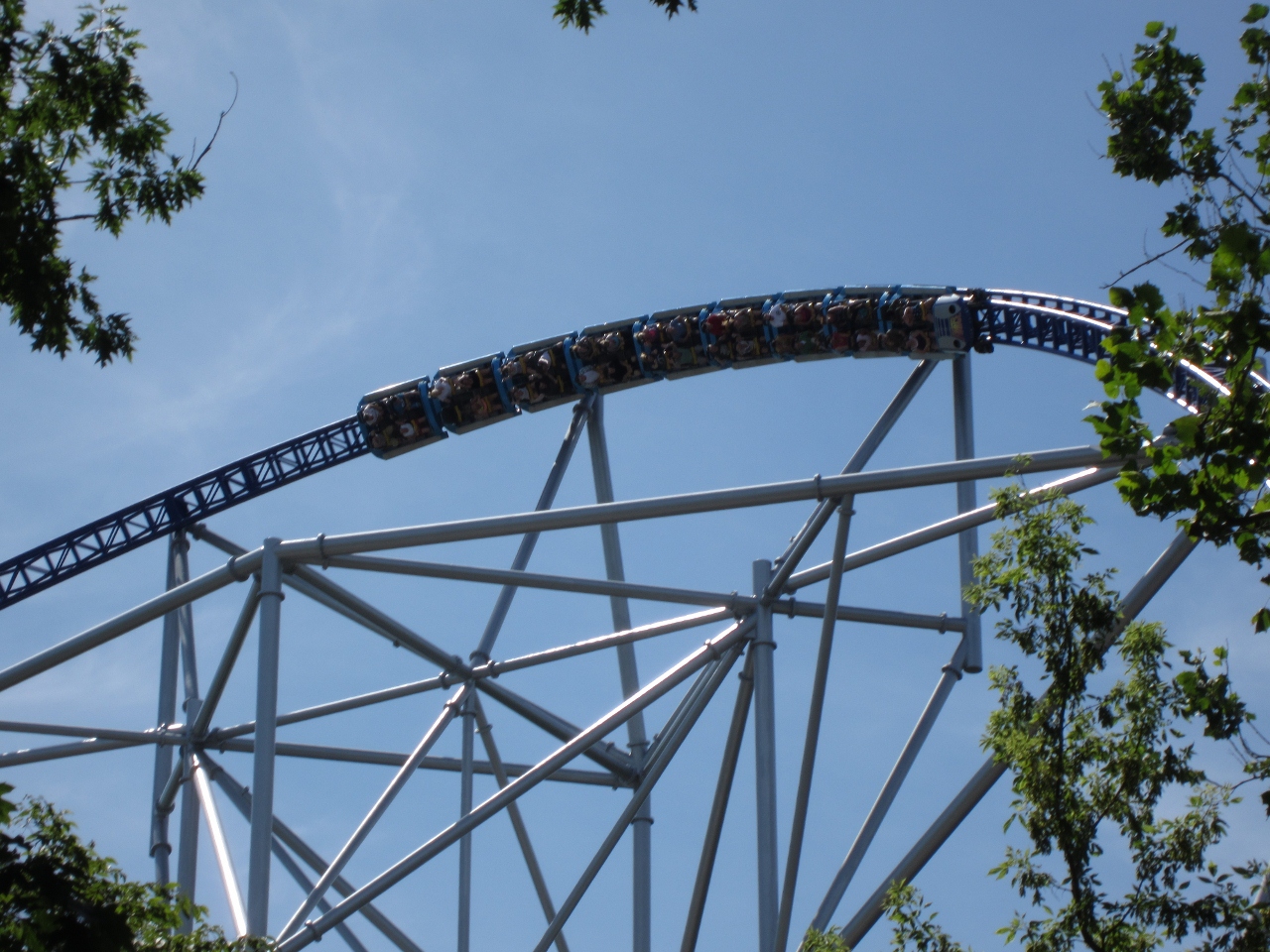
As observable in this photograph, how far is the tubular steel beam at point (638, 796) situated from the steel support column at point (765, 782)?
78cm

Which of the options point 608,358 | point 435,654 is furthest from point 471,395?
point 435,654

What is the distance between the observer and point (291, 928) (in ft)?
38.0

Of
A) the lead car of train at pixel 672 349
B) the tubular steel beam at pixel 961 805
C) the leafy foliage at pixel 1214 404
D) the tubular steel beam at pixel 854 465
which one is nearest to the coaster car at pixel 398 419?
the lead car of train at pixel 672 349

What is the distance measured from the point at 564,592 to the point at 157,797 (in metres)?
6.03

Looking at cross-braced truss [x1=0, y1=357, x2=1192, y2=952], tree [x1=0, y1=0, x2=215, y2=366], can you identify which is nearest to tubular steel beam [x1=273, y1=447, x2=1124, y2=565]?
cross-braced truss [x1=0, y1=357, x2=1192, y2=952]

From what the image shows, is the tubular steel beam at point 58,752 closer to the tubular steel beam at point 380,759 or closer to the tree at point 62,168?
the tubular steel beam at point 380,759

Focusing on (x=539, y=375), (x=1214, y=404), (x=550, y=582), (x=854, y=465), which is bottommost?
(x=1214, y=404)

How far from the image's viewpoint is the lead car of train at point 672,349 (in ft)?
51.6

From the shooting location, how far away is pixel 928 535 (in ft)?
42.2

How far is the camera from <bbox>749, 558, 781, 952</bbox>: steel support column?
1119cm

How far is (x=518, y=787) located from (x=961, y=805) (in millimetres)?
3189

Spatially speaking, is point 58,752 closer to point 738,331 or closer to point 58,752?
point 58,752

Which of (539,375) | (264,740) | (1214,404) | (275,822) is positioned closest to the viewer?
(1214,404)

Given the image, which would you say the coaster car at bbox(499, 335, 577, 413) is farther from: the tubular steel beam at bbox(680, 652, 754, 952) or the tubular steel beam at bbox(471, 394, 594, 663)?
the tubular steel beam at bbox(680, 652, 754, 952)
